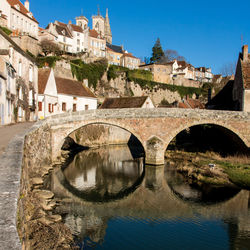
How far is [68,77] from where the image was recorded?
35.3 meters

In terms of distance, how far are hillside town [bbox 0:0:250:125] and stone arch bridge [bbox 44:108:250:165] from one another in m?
3.34

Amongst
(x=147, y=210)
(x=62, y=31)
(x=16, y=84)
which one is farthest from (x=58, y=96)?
(x=62, y=31)

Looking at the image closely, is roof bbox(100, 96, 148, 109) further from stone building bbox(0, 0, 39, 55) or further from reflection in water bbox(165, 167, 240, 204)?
reflection in water bbox(165, 167, 240, 204)

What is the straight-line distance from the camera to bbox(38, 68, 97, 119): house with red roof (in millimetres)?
25109

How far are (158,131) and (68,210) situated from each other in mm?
10165

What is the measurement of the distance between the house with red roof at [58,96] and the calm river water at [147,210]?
9.05 metres

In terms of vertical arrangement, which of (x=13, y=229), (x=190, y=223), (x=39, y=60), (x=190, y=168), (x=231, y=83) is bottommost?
(x=190, y=223)

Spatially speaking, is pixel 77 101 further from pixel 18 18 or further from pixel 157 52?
pixel 157 52

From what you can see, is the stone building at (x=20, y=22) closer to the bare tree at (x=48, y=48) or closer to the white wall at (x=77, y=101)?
the bare tree at (x=48, y=48)

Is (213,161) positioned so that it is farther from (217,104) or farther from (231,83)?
(231,83)

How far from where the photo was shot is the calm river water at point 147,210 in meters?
8.92

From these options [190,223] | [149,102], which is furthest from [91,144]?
[190,223]

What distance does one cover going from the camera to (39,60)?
33969mm

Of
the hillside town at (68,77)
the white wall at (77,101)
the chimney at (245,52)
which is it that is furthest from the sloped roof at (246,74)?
the white wall at (77,101)
